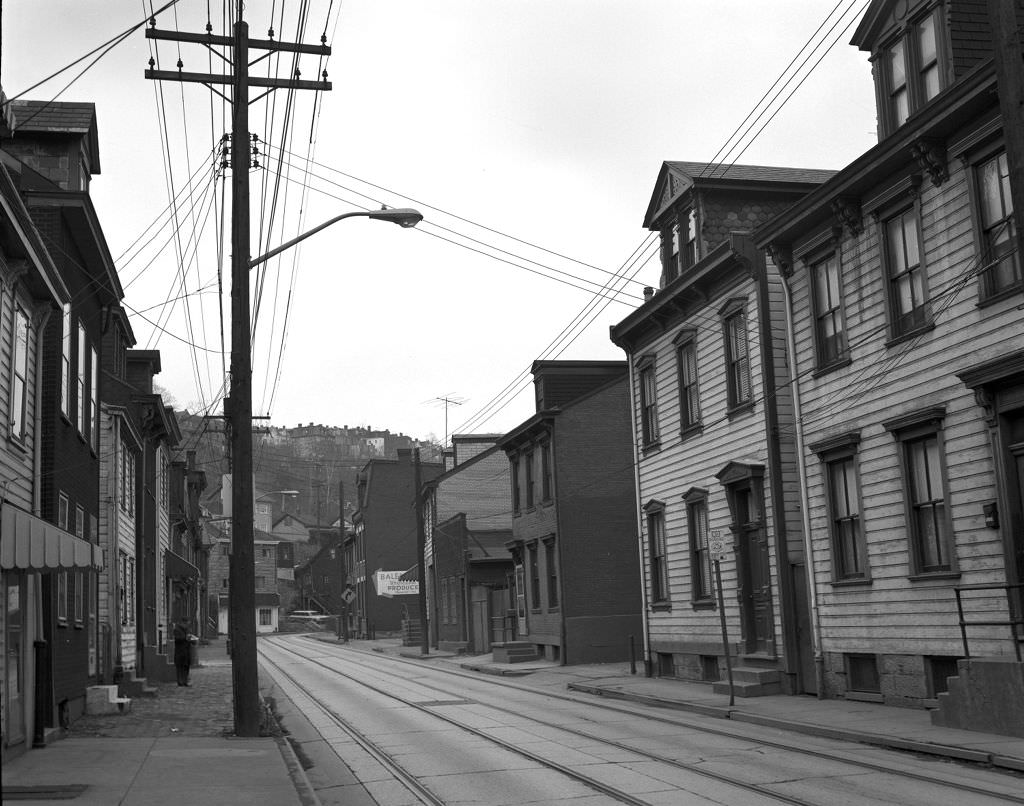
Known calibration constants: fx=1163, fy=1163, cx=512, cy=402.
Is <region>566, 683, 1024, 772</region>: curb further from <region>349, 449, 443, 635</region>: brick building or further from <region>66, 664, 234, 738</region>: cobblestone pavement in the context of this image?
<region>349, 449, 443, 635</region>: brick building

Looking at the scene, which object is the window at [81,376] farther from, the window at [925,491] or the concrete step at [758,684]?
the window at [925,491]

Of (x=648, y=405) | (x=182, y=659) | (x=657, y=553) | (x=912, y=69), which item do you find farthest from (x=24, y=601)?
(x=648, y=405)

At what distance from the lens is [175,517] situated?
48.6 meters

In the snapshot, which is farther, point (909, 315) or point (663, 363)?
point (663, 363)

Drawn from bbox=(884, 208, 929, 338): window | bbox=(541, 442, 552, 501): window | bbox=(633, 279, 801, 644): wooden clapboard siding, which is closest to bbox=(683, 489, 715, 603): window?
bbox=(633, 279, 801, 644): wooden clapboard siding

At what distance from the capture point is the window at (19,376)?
16047mm

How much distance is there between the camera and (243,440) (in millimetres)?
17266

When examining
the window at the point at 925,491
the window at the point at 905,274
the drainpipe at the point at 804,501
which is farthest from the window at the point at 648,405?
the window at the point at 925,491

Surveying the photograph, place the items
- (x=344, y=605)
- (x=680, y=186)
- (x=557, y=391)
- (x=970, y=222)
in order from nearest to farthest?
(x=970, y=222) → (x=680, y=186) → (x=557, y=391) → (x=344, y=605)

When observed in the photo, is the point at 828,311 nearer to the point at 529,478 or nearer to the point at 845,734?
the point at 845,734

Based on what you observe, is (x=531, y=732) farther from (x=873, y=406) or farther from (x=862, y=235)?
(x=862, y=235)

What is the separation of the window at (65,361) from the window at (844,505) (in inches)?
512

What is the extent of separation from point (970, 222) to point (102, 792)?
1344cm

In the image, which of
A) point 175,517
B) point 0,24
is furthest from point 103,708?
point 175,517
